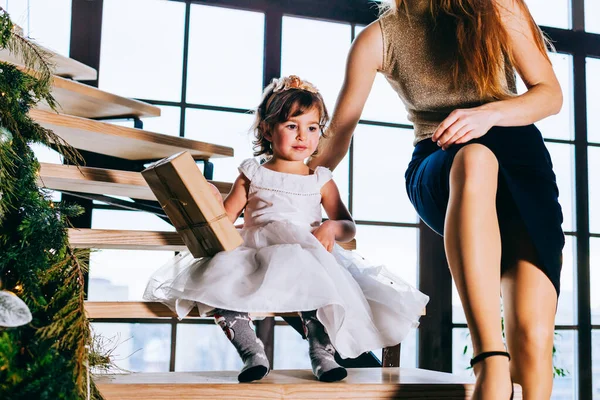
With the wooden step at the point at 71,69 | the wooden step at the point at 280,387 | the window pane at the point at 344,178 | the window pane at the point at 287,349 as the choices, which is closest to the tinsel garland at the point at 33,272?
the wooden step at the point at 280,387

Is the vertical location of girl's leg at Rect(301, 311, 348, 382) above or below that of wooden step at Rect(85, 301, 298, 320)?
below

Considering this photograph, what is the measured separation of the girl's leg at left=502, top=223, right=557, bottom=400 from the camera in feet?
4.42

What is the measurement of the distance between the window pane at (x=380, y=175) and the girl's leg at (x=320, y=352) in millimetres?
1960

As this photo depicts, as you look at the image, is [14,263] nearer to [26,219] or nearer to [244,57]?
[26,219]

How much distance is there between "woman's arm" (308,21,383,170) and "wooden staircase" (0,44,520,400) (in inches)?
11.1

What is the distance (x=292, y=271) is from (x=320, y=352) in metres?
0.17

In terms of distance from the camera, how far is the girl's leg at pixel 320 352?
4.31 ft

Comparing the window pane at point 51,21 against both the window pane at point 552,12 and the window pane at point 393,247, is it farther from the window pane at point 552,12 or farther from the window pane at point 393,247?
the window pane at point 552,12

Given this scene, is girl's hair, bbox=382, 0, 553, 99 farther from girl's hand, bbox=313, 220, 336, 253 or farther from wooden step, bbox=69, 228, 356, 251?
wooden step, bbox=69, 228, 356, 251

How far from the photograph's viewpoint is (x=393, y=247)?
3422 mm

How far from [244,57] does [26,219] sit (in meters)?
2.42

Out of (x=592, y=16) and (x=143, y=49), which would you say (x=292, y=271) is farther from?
(x=592, y=16)

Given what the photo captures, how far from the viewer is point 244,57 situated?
334cm

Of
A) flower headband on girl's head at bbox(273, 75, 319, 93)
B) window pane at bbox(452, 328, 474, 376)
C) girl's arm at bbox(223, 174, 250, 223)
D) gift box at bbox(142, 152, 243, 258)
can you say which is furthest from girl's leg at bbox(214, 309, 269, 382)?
window pane at bbox(452, 328, 474, 376)
